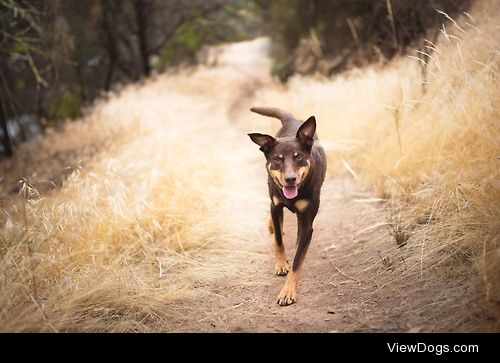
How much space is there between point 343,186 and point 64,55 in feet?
27.1

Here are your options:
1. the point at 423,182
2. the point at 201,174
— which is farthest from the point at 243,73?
the point at 423,182

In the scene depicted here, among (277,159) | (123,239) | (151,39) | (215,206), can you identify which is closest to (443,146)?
(277,159)

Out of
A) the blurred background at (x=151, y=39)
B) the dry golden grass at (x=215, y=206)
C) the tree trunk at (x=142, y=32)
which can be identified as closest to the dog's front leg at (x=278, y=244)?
the dry golden grass at (x=215, y=206)

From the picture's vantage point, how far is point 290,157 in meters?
3.52

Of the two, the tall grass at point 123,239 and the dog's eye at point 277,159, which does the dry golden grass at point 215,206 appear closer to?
the tall grass at point 123,239

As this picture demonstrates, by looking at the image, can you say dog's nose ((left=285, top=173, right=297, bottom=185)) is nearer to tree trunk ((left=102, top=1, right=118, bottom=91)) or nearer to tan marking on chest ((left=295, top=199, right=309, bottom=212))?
tan marking on chest ((left=295, top=199, right=309, bottom=212))

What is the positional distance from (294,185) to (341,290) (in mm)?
885

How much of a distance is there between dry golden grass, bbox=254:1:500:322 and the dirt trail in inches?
7.5

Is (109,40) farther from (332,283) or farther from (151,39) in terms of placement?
(332,283)

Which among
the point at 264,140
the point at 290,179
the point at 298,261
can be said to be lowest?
the point at 298,261

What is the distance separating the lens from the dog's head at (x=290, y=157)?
3.41m

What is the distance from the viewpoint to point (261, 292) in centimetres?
357

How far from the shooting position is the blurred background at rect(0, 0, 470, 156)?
27.7 ft
